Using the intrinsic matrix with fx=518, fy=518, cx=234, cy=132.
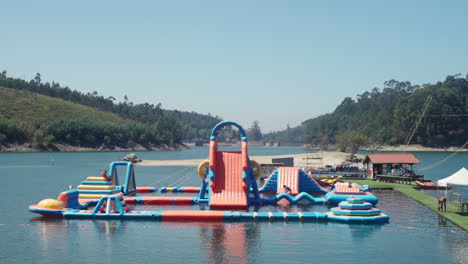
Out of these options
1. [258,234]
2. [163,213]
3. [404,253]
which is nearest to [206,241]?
[258,234]

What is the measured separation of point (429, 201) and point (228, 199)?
17164mm

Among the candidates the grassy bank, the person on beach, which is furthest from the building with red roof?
the person on beach

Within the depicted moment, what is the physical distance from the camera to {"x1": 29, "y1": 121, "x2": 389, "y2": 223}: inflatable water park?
1438 inches

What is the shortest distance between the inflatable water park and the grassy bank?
14.5ft

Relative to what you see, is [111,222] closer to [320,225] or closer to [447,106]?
[320,225]

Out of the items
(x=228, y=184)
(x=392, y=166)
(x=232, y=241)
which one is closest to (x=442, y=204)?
(x=228, y=184)

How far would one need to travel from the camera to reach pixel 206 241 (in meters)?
30.2

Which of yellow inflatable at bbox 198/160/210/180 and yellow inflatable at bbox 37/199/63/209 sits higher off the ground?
yellow inflatable at bbox 198/160/210/180

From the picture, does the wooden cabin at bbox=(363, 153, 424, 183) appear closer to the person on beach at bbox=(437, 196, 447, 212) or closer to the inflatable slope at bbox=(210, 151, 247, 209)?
the person on beach at bbox=(437, 196, 447, 212)

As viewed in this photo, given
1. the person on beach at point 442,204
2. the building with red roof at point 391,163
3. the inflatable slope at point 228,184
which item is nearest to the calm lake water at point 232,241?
the person on beach at point 442,204

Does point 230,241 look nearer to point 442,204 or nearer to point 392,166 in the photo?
point 442,204

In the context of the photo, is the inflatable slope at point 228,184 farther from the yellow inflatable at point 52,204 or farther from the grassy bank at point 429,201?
the grassy bank at point 429,201

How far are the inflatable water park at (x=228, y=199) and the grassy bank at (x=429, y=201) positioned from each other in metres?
4.42

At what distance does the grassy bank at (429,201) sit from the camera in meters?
34.1
